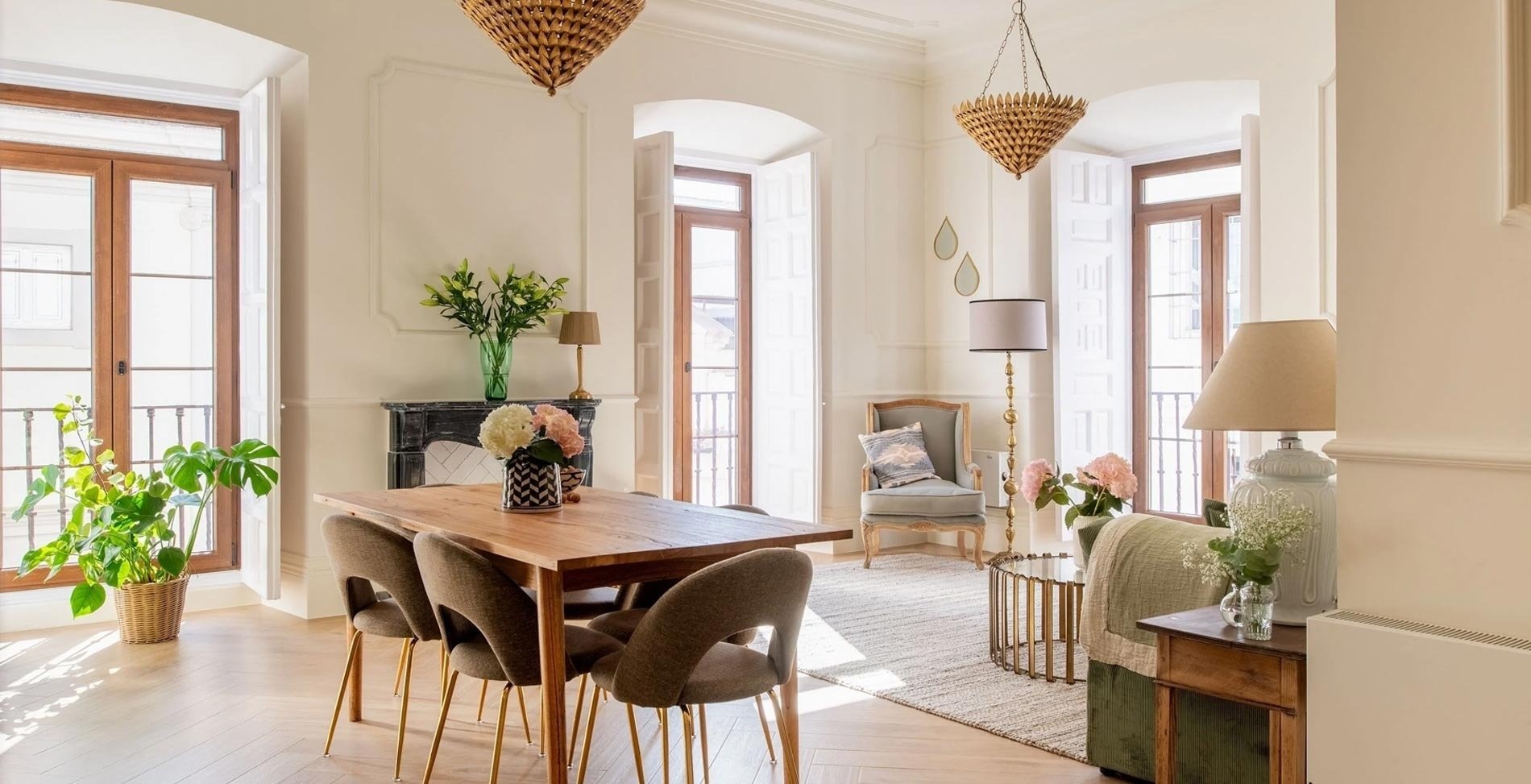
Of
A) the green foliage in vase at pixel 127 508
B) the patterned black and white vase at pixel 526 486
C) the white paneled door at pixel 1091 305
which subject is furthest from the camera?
the white paneled door at pixel 1091 305

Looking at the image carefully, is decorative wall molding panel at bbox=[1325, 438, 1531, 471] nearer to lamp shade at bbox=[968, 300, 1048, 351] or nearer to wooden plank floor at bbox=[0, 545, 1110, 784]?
wooden plank floor at bbox=[0, 545, 1110, 784]

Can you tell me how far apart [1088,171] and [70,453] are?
6.08 meters

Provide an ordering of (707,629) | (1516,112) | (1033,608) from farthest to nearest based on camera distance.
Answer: (1033,608)
(707,629)
(1516,112)

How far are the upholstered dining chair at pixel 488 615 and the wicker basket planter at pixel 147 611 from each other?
8.69ft

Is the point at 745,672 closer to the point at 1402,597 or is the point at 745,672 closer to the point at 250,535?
the point at 1402,597

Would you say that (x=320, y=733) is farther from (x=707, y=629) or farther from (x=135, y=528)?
(x=135, y=528)

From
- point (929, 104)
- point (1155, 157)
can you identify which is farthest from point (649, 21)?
point (1155, 157)

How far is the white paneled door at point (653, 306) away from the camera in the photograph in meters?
6.86

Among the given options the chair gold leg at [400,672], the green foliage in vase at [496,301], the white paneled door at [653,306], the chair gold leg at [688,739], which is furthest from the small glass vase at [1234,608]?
the white paneled door at [653,306]

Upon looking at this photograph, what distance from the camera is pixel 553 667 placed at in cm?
280

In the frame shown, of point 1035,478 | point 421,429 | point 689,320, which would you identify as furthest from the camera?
point 689,320

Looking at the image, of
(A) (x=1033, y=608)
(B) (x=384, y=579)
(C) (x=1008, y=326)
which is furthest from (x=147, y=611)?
(C) (x=1008, y=326)

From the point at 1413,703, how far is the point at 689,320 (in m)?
6.59

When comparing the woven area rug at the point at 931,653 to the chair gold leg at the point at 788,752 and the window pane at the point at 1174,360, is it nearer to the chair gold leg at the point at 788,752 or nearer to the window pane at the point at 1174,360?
the chair gold leg at the point at 788,752
